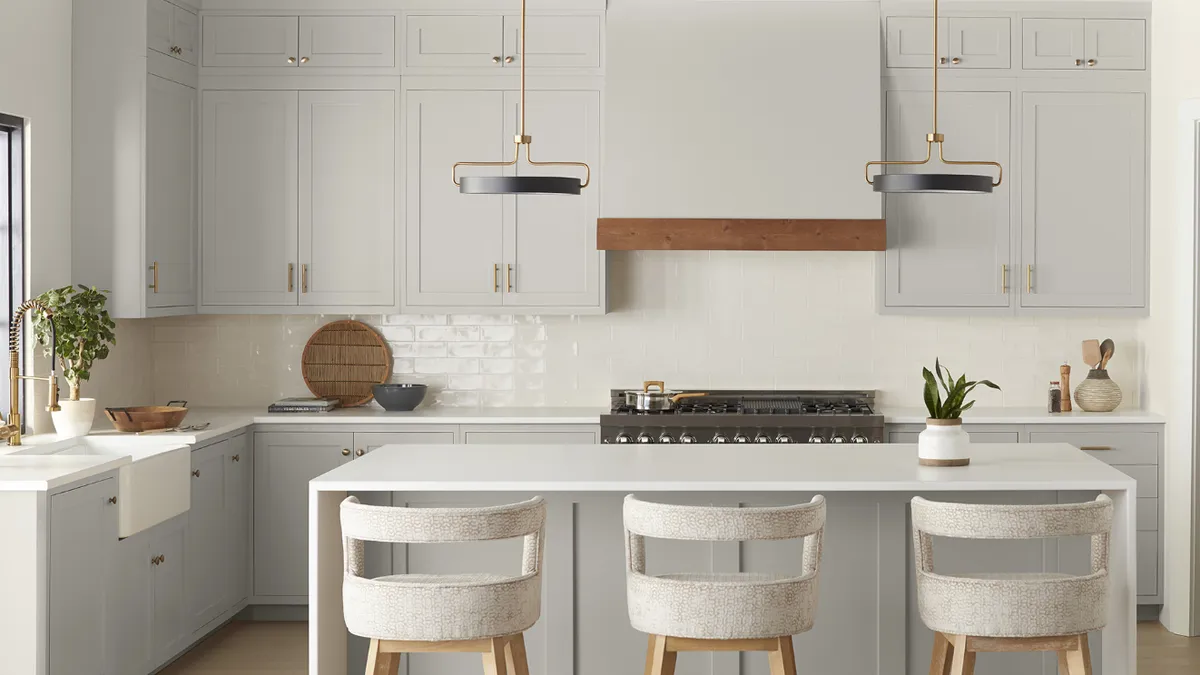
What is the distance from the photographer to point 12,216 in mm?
4652

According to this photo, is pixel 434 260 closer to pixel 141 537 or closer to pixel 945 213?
pixel 141 537

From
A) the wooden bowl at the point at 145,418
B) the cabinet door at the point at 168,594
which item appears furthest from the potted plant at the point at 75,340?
the cabinet door at the point at 168,594

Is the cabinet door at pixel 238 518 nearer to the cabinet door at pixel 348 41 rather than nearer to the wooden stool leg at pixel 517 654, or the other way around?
the cabinet door at pixel 348 41

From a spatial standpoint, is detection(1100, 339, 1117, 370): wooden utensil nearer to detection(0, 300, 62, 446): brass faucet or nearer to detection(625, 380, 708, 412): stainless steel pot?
detection(625, 380, 708, 412): stainless steel pot

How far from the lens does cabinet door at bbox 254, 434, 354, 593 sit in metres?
5.29

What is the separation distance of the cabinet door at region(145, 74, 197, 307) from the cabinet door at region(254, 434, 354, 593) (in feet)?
2.81

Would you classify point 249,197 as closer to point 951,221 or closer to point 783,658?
point 951,221

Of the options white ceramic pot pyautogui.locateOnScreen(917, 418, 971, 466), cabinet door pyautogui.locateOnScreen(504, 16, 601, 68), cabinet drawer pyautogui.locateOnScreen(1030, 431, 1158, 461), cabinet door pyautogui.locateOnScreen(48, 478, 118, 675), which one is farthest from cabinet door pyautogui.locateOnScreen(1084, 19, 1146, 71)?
cabinet door pyautogui.locateOnScreen(48, 478, 118, 675)

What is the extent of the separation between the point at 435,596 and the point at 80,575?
147 centimetres

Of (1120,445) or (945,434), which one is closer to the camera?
(945,434)

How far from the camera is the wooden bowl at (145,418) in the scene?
4766 mm

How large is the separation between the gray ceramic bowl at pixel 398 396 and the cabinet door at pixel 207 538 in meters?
0.82

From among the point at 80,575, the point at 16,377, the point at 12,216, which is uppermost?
the point at 12,216

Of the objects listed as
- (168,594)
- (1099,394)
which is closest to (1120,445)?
(1099,394)
